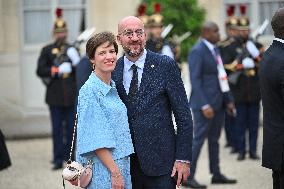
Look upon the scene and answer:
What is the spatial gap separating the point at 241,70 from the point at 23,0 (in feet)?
16.4

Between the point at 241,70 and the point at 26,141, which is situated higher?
the point at 241,70

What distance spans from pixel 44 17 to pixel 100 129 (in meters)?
10.6

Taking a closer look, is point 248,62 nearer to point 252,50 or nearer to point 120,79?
point 252,50

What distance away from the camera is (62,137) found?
11906mm

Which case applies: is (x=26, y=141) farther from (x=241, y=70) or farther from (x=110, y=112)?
(x=110, y=112)

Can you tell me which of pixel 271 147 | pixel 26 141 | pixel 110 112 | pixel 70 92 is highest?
pixel 110 112

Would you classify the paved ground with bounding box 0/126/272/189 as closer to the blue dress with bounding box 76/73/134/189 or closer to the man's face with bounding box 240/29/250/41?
the man's face with bounding box 240/29/250/41

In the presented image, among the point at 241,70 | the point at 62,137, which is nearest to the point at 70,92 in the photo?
the point at 62,137

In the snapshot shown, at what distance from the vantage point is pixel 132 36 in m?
5.59

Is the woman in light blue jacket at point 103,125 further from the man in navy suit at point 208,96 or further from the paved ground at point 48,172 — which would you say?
the paved ground at point 48,172

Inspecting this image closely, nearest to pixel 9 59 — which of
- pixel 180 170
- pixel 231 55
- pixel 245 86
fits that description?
pixel 231 55

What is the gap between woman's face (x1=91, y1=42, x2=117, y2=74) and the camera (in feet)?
17.6

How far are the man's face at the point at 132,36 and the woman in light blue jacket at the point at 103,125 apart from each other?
0.63 feet

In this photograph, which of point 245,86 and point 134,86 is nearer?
point 134,86
